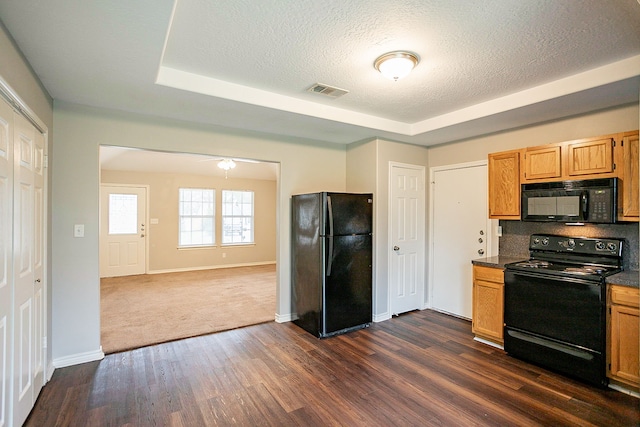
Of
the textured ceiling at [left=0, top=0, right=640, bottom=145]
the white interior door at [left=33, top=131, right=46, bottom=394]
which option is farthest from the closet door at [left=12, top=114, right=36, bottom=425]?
the textured ceiling at [left=0, top=0, right=640, bottom=145]

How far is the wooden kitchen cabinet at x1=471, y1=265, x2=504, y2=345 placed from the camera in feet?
10.4

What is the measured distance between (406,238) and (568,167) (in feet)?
6.42

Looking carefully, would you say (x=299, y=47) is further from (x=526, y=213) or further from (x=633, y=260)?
(x=633, y=260)

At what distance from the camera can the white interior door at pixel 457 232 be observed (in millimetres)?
3969

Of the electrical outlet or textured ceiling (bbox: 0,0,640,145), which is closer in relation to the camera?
textured ceiling (bbox: 0,0,640,145)

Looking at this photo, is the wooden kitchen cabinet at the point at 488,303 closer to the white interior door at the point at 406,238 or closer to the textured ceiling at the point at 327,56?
the white interior door at the point at 406,238

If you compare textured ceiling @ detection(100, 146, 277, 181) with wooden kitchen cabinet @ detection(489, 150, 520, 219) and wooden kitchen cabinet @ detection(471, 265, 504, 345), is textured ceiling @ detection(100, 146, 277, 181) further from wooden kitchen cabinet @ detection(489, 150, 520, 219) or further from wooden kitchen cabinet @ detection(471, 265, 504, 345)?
wooden kitchen cabinet @ detection(471, 265, 504, 345)

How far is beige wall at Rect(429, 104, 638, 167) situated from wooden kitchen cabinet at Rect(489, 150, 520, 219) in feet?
1.30

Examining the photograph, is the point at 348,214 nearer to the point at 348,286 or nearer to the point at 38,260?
the point at 348,286

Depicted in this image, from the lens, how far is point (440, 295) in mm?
4430

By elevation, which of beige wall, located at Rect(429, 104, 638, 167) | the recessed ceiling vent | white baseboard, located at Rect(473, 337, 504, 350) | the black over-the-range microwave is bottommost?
white baseboard, located at Rect(473, 337, 504, 350)

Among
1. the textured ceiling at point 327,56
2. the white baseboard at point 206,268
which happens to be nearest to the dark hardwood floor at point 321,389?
the textured ceiling at point 327,56

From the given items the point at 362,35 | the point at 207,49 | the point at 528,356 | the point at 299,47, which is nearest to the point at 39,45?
the point at 207,49

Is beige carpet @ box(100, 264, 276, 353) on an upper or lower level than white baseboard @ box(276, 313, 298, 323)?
lower
